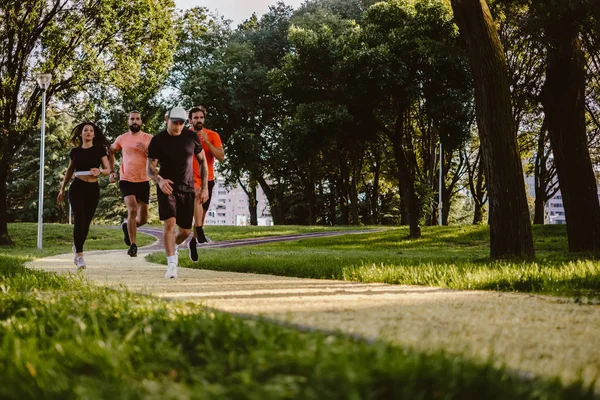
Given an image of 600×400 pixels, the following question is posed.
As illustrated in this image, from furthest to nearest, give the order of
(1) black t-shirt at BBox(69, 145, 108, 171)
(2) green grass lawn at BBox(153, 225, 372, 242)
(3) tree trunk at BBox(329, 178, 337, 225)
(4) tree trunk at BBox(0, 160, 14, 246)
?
1. (3) tree trunk at BBox(329, 178, 337, 225)
2. (2) green grass lawn at BBox(153, 225, 372, 242)
3. (4) tree trunk at BBox(0, 160, 14, 246)
4. (1) black t-shirt at BBox(69, 145, 108, 171)

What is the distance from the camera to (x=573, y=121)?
42.5 ft

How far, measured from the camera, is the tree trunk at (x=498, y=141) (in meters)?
9.62

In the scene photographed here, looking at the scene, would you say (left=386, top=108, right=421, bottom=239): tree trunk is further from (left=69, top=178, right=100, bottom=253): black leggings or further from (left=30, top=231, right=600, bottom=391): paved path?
(left=30, top=231, right=600, bottom=391): paved path

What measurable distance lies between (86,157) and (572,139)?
986cm

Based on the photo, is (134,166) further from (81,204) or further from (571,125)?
(571,125)

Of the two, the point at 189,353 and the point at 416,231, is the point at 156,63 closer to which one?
the point at 416,231

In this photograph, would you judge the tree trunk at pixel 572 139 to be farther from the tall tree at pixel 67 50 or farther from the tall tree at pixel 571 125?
the tall tree at pixel 67 50

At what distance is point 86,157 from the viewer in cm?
920

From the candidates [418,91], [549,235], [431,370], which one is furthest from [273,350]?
[549,235]

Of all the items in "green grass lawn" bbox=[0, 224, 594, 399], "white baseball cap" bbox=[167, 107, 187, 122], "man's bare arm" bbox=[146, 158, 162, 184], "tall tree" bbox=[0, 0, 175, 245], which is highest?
"tall tree" bbox=[0, 0, 175, 245]

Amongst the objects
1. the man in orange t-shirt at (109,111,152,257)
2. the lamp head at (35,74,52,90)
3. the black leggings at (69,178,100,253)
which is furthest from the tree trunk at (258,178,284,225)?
the black leggings at (69,178,100,253)

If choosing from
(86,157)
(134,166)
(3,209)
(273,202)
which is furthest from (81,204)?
(273,202)

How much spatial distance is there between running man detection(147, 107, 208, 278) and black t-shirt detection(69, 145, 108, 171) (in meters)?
1.97

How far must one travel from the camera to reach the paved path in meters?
2.78
